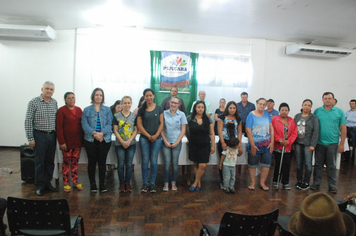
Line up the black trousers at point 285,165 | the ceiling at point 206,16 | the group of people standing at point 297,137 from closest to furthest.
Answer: the group of people standing at point 297,137 → the black trousers at point 285,165 → the ceiling at point 206,16

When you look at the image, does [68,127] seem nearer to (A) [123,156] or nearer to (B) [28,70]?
(A) [123,156]

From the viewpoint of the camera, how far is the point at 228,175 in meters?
3.67

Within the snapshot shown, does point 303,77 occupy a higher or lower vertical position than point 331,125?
higher

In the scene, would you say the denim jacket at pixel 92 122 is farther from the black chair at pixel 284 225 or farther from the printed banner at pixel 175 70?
the printed banner at pixel 175 70

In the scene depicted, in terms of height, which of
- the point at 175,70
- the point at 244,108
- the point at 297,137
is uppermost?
the point at 175,70

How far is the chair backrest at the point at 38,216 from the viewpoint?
1.59 meters

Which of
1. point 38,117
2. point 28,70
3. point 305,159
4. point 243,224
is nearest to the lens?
point 243,224

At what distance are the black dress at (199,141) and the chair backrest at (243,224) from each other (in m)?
1.95

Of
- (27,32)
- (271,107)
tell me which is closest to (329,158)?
(271,107)

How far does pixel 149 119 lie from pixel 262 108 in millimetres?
1778

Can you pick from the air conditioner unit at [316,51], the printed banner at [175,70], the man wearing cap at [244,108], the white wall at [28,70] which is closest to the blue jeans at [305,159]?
the man wearing cap at [244,108]

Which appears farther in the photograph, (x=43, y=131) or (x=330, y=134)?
(x=330, y=134)

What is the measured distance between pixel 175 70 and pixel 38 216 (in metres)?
5.23

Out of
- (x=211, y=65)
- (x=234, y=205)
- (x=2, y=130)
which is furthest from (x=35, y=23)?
(x=234, y=205)
